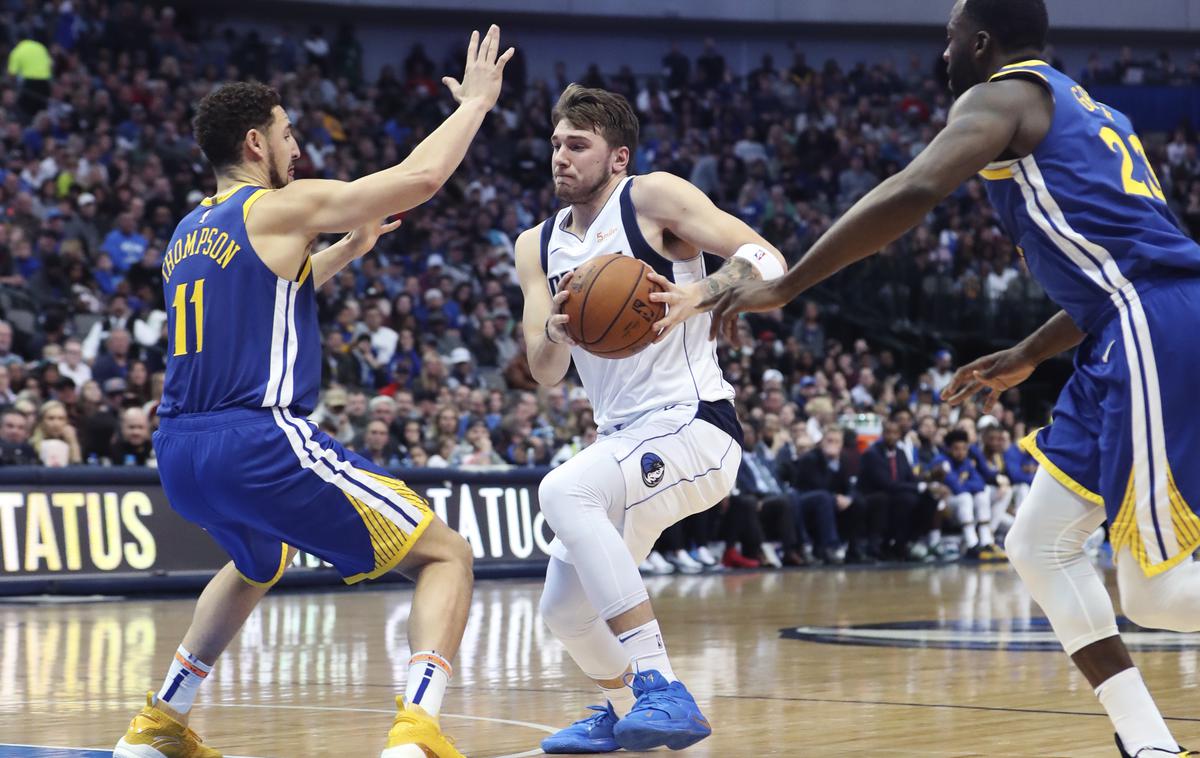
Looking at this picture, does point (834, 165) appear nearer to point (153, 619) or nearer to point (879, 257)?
point (879, 257)

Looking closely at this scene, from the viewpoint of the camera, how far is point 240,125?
5.08 m

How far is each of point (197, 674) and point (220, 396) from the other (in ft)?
3.15

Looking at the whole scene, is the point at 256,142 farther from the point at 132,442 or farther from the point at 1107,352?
the point at 132,442

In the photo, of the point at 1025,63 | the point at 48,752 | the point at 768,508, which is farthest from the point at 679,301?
the point at 768,508

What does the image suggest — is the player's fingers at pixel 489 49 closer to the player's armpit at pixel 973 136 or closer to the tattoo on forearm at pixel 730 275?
the tattoo on forearm at pixel 730 275

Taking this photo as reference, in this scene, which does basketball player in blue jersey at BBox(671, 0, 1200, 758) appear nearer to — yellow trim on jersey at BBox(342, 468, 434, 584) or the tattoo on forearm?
the tattoo on forearm

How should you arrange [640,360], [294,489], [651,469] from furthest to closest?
[640,360] < [651,469] < [294,489]

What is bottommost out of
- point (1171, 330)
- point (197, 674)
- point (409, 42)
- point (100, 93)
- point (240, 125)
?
point (197, 674)

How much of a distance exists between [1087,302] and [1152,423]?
397 mm

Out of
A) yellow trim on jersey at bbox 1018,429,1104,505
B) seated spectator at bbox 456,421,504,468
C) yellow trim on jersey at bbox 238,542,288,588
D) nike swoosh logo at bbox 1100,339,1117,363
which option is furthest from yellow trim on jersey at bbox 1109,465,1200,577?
seated spectator at bbox 456,421,504,468

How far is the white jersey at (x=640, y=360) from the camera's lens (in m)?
5.53

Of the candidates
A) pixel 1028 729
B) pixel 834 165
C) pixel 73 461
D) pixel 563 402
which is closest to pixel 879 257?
pixel 834 165

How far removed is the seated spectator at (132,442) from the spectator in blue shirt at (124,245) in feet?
13.8

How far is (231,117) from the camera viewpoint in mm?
5062
